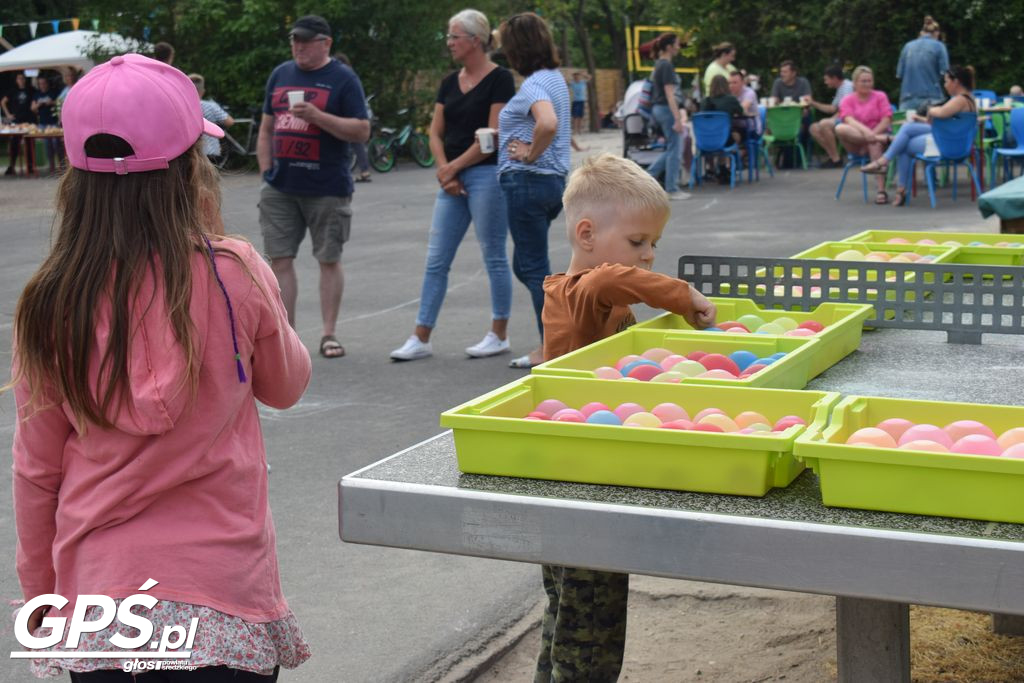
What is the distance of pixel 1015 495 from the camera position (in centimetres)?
180

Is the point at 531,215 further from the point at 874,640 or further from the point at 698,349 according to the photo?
the point at 874,640

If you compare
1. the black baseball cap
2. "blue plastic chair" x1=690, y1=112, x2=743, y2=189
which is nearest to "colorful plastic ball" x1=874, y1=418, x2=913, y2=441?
the black baseball cap

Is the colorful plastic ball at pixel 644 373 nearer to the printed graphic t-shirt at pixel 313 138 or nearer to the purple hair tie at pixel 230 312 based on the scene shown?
the purple hair tie at pixel 230 312

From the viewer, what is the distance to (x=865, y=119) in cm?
1730

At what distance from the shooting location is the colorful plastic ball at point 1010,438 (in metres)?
Answer: 2.04

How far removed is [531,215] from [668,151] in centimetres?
1006

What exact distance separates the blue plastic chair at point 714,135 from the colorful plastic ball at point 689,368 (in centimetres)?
1573

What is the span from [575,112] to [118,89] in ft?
122

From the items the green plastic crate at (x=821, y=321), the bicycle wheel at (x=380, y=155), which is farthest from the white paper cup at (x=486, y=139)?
the bicycle wheel at (x=380, y=155)

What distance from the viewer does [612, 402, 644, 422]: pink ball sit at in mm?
2238

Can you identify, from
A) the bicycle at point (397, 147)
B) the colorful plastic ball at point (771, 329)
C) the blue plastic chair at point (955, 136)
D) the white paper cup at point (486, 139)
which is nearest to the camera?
the colorful plastic ball at point (771, 329)

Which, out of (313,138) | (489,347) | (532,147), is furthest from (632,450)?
(489,347)

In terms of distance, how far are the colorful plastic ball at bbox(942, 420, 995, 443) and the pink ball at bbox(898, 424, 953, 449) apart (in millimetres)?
26

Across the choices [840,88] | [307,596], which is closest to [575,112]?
[840,88]
